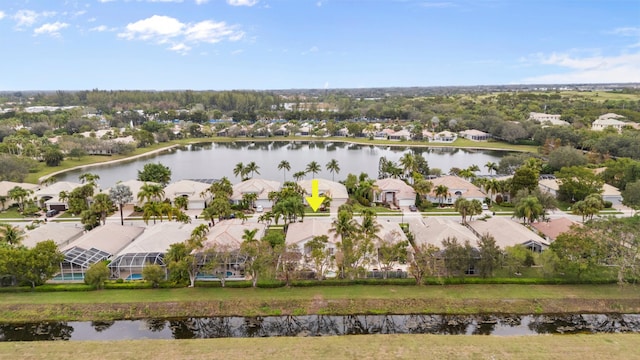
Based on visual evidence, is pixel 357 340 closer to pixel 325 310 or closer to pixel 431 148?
pixel 325 310

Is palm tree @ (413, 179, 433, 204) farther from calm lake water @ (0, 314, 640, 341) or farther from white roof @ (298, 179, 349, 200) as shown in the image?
calm lake water @ (0, 314, 640, 341)

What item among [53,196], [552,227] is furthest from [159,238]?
[552,227]

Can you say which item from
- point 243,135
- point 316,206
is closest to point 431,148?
point 243,135

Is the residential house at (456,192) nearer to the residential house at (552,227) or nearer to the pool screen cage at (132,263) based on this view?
the residential house at (552,227)

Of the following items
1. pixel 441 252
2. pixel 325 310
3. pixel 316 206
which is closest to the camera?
pixel 325 310

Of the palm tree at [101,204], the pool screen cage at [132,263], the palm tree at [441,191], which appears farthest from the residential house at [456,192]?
the palm tree at [101,204]

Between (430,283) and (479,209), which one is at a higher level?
(479,209)

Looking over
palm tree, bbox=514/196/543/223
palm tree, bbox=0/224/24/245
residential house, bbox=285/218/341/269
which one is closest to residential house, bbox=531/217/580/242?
palm tree, bbox=514/196/543/223

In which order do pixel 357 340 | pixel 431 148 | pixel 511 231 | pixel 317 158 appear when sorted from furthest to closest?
pixel 431 148 < pixel 317 158 < pixel 511 231 < pixel 357 340
